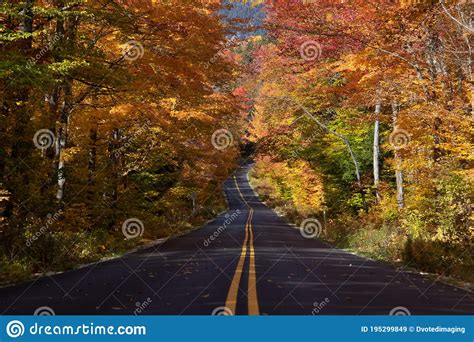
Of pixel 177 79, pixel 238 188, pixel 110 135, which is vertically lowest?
Result: pixel 238 188

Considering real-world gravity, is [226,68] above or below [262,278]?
above

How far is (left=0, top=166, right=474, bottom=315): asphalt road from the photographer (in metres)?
7.23

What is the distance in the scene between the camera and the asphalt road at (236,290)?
7234 mm

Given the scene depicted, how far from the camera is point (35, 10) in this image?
12289mm

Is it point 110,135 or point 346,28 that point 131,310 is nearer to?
point 346,28

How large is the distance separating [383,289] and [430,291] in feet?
3.07

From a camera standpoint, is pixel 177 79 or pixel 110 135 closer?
pixel 177 79

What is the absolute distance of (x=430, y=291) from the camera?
966cm

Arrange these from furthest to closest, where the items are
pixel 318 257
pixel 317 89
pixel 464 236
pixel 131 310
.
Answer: pixel 317 89 < pixel 318 257 < pixel 464 236 < pixel 131 310

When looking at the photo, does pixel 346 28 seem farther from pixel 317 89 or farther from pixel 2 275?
pixel 317 89

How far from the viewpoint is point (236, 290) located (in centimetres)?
884

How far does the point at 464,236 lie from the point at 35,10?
1282cm

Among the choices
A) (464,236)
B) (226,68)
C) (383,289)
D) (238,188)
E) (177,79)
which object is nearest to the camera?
(383,289)

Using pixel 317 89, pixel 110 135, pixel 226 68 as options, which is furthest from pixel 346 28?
pixel 317 89
